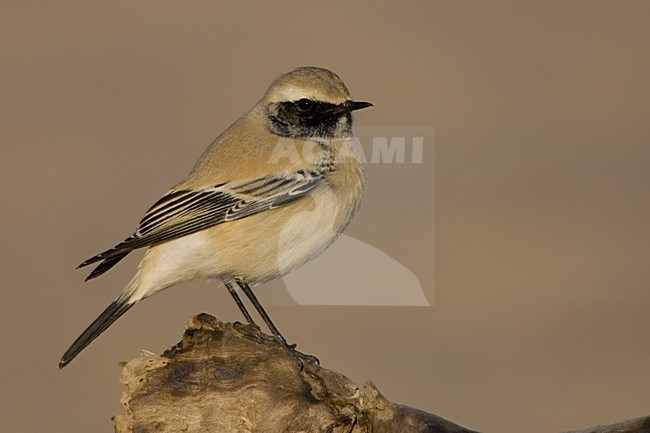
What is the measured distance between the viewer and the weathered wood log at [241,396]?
437cm

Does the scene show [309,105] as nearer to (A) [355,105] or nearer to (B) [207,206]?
(A) [355,105]

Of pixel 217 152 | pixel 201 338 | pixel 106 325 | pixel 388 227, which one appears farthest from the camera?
pixel 388 227

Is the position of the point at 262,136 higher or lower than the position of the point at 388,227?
higher

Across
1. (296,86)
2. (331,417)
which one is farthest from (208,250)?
(331,417)

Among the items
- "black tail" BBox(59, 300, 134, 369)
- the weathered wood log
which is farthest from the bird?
the weathered wood log

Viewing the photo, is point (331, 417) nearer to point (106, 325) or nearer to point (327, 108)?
point (106, 325)

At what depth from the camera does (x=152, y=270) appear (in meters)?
5.25

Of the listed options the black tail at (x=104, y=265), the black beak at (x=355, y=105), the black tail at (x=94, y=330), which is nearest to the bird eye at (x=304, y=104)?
the black beak at (x=355, y=105)

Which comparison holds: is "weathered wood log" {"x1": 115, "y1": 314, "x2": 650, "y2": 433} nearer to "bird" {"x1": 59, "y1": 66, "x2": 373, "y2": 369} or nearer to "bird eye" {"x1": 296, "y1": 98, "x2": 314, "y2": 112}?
"bird" {"x1": 59, "y1": 66, "x2": 373, "y2": 369}

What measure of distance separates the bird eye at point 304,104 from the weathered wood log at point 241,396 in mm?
1462

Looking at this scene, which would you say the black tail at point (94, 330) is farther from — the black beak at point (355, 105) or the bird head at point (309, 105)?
the black beak at point (355, 105)

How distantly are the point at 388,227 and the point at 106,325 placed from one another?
2.17 metres

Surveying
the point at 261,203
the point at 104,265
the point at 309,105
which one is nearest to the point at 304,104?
the point at 309,105

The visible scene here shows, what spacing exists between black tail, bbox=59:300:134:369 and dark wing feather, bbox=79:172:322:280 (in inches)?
8.0
